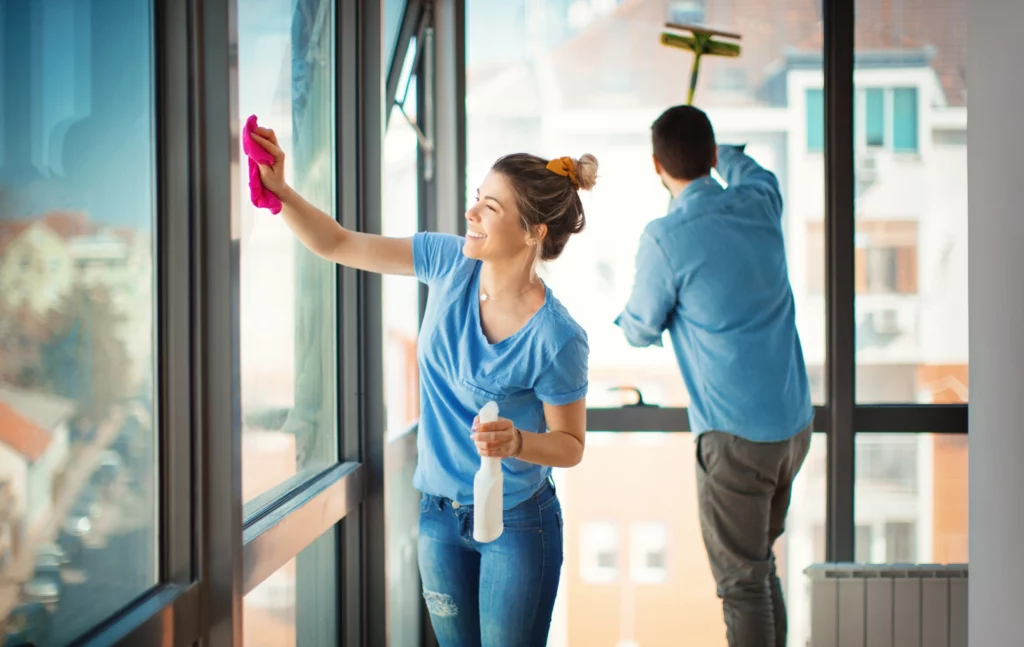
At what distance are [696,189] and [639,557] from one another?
4.69ft

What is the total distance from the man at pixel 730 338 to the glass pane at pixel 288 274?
90cm

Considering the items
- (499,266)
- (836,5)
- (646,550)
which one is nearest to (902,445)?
(646,550)

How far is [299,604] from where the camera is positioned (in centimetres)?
181

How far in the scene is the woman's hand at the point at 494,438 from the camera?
4.93ft

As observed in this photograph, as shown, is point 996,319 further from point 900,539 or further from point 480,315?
point 900,539

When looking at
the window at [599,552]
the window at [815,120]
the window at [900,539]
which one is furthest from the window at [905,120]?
the window at [599,552]

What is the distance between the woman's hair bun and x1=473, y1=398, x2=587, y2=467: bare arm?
43 centimetres

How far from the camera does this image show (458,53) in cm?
305

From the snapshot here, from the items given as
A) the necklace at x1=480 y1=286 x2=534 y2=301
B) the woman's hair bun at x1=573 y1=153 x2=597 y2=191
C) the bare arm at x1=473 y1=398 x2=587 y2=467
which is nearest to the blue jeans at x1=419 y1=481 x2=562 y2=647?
the bare arm at x1=473 y1=398 x2=587 y2=467

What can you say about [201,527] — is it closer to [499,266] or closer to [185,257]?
[185,257]

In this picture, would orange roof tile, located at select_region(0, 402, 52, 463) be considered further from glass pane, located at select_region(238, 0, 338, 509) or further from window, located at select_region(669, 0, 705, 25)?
window, located at select_region(669, 0, 705, 25)

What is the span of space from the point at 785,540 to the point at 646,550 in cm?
49

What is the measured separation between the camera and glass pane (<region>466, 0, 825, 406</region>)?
10.0ft

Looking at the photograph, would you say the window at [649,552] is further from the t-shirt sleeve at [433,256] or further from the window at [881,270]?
the t-shirt sleeve at [433,256]
